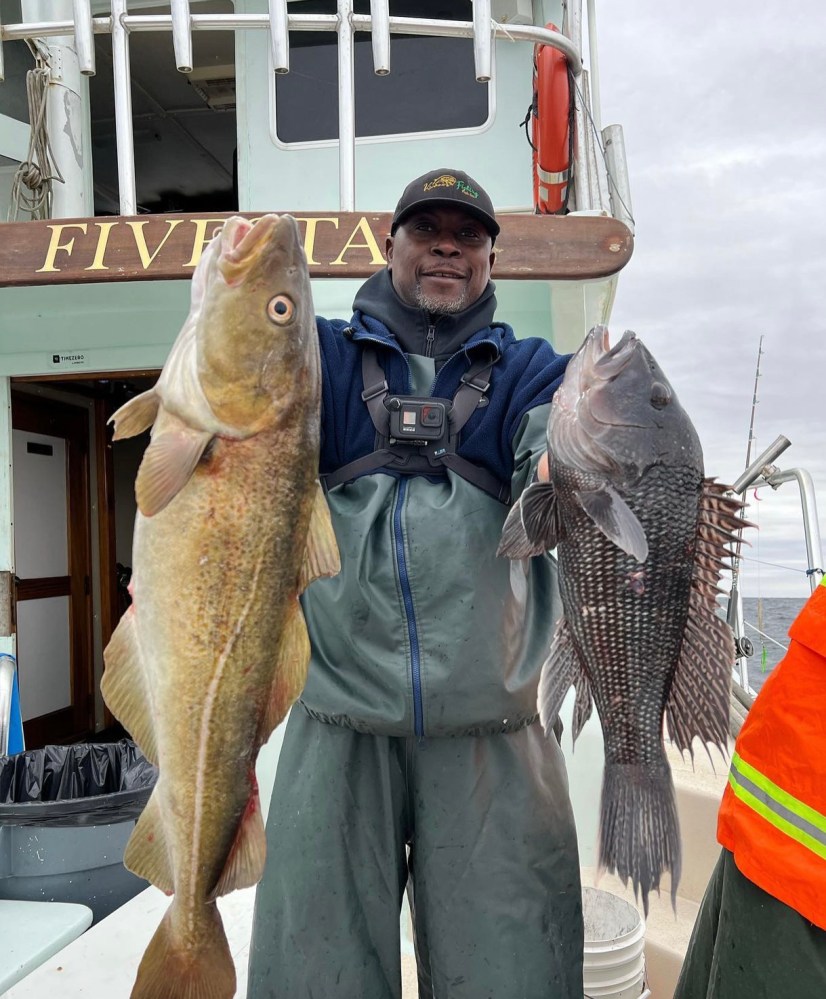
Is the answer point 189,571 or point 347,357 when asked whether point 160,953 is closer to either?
point 189,571

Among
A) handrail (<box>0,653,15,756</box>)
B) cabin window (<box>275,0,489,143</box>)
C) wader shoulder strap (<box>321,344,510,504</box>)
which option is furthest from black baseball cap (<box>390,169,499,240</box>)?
cabin window (<box>275,0,489,143</box>)

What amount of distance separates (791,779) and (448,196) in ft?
5.86

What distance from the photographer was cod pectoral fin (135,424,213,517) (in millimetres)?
1689

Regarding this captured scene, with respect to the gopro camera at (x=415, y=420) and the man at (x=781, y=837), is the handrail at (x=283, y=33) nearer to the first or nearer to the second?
the gopro camera at (x=415, y=420)

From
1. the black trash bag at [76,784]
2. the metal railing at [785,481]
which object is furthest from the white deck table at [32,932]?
the metal railing at [785,481]

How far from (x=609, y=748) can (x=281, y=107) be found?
5961mm

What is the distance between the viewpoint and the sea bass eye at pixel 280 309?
70.9 inches

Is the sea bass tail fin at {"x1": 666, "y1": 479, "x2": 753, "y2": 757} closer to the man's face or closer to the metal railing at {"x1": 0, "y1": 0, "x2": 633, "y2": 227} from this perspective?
the man's face

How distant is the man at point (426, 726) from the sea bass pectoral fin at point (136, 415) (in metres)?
0.66

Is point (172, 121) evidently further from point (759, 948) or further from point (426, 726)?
point (759, 948)

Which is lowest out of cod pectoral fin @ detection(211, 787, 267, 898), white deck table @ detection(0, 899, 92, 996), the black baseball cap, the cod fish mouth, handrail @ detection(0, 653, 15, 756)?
white deck table @ detection(0, 899, 92, 996)

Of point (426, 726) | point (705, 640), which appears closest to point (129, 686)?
point (426, 726)

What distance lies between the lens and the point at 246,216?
4695 millimetres

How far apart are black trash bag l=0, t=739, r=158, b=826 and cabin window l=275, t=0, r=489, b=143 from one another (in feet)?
15.3
